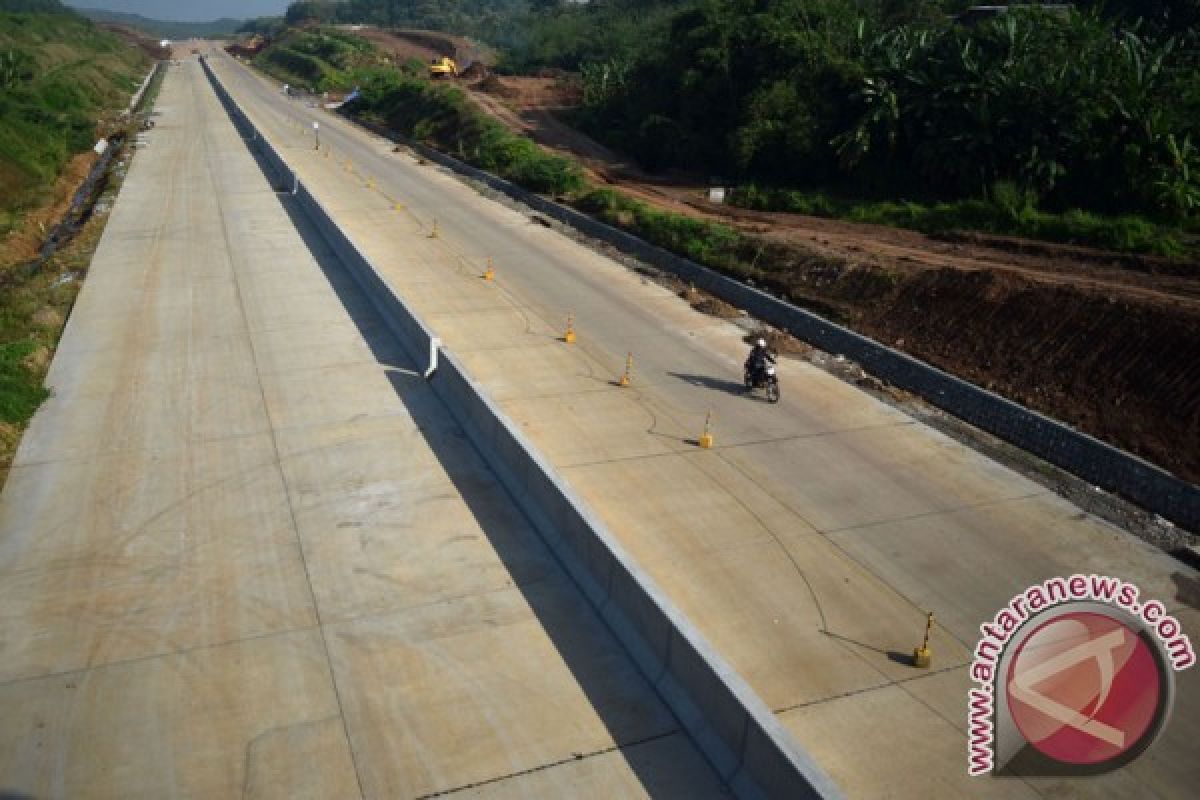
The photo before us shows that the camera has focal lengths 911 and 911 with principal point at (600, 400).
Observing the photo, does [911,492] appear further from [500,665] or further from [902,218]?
[902,218]

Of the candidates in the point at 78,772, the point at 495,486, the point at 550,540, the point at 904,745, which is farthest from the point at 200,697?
the point at 904,745

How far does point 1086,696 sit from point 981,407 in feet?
31.6

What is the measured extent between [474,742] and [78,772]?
145 inches

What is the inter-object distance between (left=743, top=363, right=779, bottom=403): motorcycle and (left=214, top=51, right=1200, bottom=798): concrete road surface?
283 mm

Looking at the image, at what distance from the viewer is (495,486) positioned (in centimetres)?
1430

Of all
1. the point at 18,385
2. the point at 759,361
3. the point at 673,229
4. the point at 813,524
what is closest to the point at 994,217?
the point at 673,229

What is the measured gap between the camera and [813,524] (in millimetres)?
14172

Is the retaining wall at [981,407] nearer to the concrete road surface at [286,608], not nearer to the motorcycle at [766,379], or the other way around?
the motorcycle at [766,379]

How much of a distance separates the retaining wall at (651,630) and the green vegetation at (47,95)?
29.7 m

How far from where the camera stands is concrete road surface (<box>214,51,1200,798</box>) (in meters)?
10.0

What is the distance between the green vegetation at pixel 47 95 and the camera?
141ft

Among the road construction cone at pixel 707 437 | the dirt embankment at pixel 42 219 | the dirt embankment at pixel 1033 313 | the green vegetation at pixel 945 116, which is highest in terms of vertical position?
the green vegetation at pixel 945 116

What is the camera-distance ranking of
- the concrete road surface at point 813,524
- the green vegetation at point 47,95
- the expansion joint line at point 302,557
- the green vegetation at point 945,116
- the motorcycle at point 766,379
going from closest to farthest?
1. the expansion joint line at point 302,557
2. the concrete road surface at point 813,524
3. the motorcycle at point 766,379
4. the green vegetation at point 945,116
5. the green vegetation at point 47,95

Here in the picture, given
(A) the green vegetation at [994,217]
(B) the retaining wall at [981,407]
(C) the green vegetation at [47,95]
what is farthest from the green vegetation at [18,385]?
(A) the green vegetation at [994,217]
